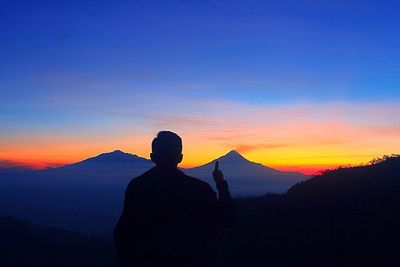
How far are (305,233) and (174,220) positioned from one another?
736 centimetres

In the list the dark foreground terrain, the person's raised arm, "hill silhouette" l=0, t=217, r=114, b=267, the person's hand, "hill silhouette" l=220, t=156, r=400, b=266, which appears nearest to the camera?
A: the person's raised arm

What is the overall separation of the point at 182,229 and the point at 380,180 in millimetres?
13123

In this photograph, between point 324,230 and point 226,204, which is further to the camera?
point 324,230

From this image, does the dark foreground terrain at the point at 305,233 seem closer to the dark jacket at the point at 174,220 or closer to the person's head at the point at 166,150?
the dark jacket at the point at 174,220

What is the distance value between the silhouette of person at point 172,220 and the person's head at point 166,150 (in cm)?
13

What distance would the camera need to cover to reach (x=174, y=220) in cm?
495

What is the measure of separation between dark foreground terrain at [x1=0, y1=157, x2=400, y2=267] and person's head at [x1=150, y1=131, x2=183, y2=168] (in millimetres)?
6540

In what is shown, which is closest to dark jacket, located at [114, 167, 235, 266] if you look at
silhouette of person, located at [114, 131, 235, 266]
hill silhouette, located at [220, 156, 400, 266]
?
silhouette of person, located at [114, 131, 235, 266]

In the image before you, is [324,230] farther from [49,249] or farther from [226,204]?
[49,249]

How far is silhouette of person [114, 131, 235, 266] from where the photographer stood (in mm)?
4910

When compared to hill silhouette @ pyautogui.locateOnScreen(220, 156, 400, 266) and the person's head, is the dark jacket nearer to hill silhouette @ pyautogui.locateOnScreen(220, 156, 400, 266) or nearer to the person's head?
the person's head

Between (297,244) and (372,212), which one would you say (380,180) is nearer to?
(372,212)

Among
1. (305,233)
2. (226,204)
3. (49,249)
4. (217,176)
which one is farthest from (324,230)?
(49,249)

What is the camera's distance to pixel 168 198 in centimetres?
497
